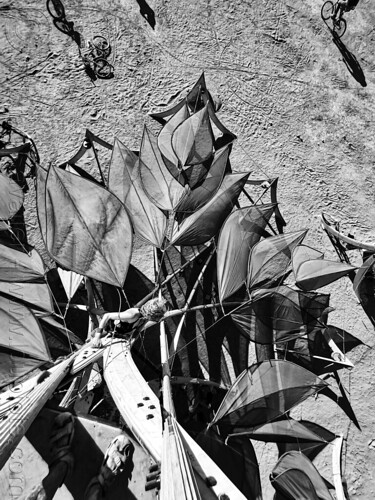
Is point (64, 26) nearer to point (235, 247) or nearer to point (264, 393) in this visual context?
point (235, 247)

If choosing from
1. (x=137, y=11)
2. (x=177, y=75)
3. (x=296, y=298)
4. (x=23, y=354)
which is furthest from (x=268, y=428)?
(x=137, y=11)

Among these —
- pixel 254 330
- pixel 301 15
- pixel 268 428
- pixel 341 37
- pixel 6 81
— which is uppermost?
→ pixel 6 81

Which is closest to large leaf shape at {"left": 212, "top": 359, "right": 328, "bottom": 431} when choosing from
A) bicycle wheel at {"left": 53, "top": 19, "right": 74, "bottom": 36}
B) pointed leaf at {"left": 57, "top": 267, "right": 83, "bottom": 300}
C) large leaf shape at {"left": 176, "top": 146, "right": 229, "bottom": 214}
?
large leaf shape at {"left": 176, "top": 146, "right": 229, "bottom": 214}

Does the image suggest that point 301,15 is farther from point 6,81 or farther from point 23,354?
point 23,354

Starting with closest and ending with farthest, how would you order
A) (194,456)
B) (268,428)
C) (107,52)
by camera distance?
(194,456) → (268,428) → (107,52)

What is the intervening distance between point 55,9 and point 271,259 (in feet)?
21.3

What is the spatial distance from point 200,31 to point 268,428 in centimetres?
756

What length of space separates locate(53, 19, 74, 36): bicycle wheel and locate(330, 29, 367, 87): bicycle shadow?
17.3 feet

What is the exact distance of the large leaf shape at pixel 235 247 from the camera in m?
6.86

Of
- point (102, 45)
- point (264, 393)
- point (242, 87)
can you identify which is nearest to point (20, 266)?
point (264, 393)

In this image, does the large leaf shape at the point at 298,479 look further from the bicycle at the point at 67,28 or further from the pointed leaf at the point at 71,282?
the bicycle at the point at 67,28

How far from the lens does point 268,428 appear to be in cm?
646

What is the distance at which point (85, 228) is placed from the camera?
614 cm

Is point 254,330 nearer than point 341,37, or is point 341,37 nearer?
point 254,330
